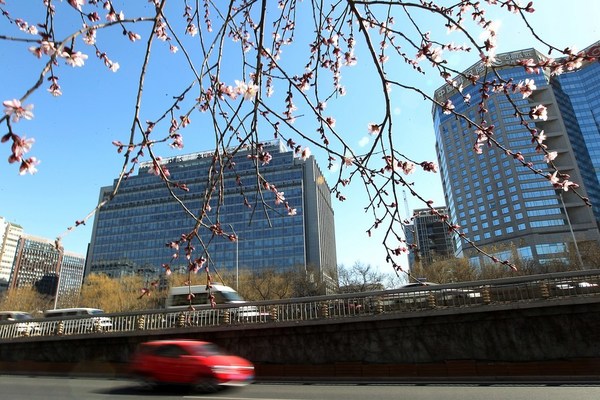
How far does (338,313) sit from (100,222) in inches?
5103

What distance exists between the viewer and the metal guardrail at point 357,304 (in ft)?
41.6

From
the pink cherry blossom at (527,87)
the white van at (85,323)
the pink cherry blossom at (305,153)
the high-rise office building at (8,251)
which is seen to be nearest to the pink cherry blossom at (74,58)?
the pink cherry blossom at (305,153)

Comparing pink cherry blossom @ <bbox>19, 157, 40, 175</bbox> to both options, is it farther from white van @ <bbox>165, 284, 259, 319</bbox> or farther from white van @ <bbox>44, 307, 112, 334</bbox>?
white van @ <bbox>44, 307, 112, 334</bbox>

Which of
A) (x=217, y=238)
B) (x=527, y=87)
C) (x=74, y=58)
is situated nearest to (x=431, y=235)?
(x=527, y=87)

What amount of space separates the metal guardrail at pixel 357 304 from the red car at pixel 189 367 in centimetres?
103

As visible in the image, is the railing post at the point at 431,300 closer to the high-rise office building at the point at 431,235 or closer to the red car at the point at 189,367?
the high-rise office building at the point at 431,235

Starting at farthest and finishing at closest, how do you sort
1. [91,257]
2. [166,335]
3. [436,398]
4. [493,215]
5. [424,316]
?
[91,257], [493,215], [166,335], [424,316], [436,398]

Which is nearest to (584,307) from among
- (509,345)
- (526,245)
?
(509,345)

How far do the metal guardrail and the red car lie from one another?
103cm

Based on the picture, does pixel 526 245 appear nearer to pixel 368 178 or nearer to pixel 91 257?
pixel 368 178

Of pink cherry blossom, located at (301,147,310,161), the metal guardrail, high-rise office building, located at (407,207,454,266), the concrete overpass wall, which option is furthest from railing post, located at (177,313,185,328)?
pink cherry blossom, located at (301,147,310,161)

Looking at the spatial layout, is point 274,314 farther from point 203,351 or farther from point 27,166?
point 27,166

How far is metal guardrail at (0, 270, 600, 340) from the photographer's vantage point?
12680mm

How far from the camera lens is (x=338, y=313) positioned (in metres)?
14.3
